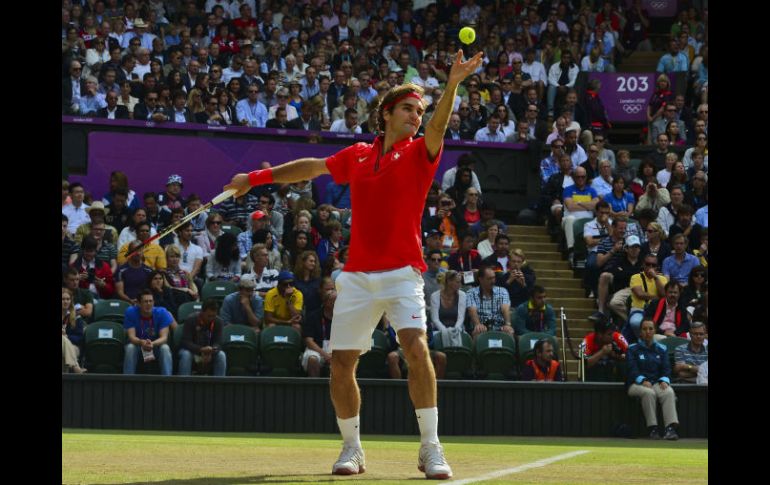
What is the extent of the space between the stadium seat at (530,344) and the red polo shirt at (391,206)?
378 inches

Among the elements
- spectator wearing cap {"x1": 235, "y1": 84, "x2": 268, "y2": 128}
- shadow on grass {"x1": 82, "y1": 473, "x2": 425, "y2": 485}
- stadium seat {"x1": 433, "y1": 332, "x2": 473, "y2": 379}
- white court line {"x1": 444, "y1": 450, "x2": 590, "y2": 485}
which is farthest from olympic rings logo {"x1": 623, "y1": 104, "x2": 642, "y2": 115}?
shadow on grass {"x1": 82, "y1": 473, "x2": 425, "y2": 485}

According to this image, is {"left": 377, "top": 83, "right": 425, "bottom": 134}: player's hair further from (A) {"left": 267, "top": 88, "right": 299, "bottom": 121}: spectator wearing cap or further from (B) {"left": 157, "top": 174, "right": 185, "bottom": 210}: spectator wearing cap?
(A) {"left": 267, "top": 88, "right": 299, "bottom": 121}: spectator wearing cap

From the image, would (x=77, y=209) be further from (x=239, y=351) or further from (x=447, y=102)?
(x=447, y=102)

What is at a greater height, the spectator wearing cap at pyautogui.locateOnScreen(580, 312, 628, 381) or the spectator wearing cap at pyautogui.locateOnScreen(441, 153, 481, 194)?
the spectator wearing cap at pyautogui.locateOnScreen(441, 153, 481, 194)

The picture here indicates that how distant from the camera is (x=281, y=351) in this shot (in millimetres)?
17078

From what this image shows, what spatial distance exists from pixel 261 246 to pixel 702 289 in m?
6.37

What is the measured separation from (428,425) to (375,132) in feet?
30.8

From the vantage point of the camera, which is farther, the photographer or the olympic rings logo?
the olympic rings logo

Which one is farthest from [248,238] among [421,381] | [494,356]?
[421,381]

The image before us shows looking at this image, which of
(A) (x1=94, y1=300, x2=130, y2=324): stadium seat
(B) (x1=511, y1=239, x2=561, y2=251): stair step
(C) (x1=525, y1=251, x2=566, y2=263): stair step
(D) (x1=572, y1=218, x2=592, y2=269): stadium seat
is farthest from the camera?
(B) (x1=511, y1=239, x2=561, y2=251): stair step

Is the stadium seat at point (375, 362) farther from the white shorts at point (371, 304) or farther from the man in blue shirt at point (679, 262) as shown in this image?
the white shorts at point (371, 304)

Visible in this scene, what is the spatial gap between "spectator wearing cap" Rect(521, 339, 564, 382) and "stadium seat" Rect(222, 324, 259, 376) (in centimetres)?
357

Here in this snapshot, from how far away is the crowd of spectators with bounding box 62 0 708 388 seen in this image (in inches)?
721

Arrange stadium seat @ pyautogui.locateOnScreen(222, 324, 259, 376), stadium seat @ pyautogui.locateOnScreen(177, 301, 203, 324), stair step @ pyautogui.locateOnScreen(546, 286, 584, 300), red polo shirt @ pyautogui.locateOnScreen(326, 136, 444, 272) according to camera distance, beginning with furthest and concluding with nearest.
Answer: stair step @ pyautogui.locateOnScreen(546, 286, 584, 300)
stadium seat @ pyautogui.locateOnScreen(177, 301, 203, 324)
stadium seat @ pyautogui.locateOnScreen(222, 324, 259, 376)
red polo shirt @ pyautogui.locateOnScreen(326, 136, 444, 272)
